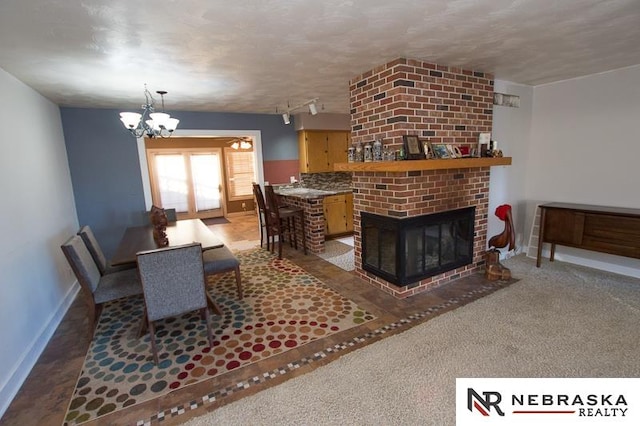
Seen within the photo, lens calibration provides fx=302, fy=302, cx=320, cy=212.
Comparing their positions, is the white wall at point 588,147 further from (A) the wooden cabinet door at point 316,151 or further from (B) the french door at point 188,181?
(B) the french door at point 188,181

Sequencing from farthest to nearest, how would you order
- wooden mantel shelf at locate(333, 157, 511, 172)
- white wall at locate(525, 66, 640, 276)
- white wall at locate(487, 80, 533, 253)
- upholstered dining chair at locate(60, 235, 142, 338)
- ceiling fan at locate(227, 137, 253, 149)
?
ceiling fan at locate(227, 137, 253, 149)
white wall at locate(487, 80, 533, 253)
white wall at locate(525, 66, 640, 276)
wooden mantel shelf at locate(333, 157, 511, 172)
upholstered dining chair at locate(60, 235, 142, 338)

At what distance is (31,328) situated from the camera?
2418 mm

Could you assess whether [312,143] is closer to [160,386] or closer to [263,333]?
[263,333]

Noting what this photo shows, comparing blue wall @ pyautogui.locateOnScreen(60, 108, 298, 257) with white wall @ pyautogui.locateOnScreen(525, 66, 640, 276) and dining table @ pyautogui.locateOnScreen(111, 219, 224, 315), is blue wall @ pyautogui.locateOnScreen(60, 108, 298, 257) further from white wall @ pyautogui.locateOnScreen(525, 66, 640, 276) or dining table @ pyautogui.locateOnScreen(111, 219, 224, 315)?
white wall @ pyautogui.locateOnScreen(525, 66, 640, 276)

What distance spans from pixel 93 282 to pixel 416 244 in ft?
9.87

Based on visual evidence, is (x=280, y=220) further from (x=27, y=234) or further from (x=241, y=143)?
(x=241, y=143)

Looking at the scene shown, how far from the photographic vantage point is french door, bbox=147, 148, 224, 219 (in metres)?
7.79

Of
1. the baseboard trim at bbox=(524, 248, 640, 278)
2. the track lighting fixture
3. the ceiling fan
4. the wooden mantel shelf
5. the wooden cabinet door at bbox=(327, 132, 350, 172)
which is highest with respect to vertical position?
the track lighting fixture

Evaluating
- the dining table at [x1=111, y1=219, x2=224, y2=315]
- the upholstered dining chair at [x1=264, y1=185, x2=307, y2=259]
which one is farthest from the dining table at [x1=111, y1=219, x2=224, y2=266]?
the upholstered dining chair at [x1=264, y1=185, x2=307, y2=259]

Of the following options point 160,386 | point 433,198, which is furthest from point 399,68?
point 160,386

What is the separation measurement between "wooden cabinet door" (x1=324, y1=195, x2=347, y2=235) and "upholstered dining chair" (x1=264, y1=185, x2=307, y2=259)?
555 mm

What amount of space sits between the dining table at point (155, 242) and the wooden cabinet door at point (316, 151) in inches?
101

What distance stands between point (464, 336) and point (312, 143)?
14.3 ft

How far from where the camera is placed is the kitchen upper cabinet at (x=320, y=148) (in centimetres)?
581
